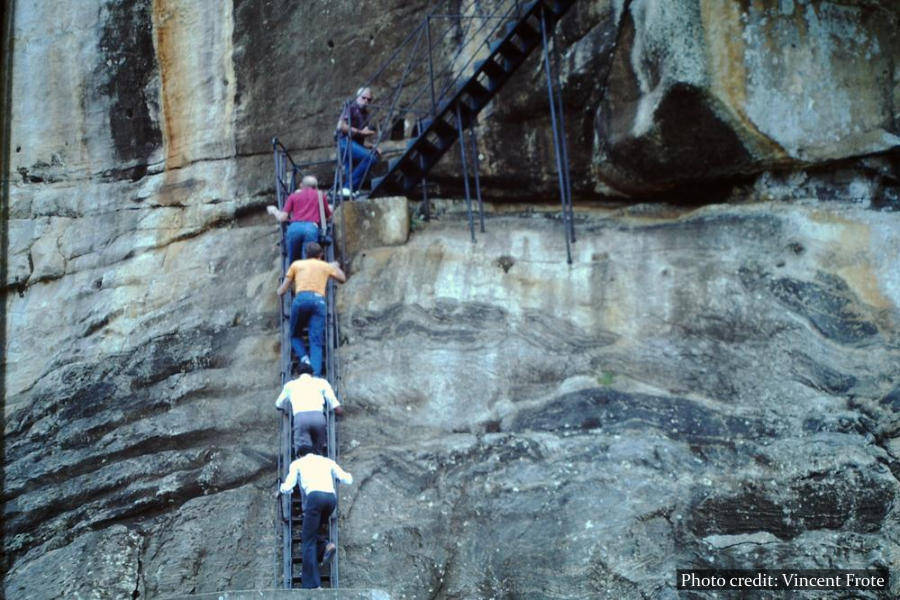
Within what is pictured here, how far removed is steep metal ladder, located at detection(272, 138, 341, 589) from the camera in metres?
10.8

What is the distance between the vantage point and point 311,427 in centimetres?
1118

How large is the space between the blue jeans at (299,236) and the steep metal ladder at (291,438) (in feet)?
1.05

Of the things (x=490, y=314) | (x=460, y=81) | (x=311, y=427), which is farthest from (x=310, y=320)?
(x=460, y=81)

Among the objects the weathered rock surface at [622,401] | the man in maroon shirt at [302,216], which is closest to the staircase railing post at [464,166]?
the weathered rock surface at [622,401]

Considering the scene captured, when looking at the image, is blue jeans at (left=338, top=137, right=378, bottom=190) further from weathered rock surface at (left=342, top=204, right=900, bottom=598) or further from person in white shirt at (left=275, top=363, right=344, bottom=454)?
person in white shirt at (left=275, top=363, right=344, bottom=454)

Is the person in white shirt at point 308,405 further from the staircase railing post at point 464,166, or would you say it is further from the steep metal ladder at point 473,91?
the steep metal ladder at point 473,91

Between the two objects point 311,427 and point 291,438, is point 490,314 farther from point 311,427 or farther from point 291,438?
point 311,427

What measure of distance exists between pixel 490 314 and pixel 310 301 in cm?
179

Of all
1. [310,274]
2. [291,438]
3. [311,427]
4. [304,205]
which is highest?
[304,205]

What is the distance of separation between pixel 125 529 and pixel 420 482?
8.40 feet

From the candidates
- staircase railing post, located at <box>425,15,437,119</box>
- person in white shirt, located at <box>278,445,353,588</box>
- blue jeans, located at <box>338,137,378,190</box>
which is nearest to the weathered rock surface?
person in white shirt, located at <box>278,445,353,588</box>

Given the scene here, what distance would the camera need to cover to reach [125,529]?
1195cm

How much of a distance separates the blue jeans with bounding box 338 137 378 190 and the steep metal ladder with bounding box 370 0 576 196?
0.18m

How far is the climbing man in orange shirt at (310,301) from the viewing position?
40.0 ft
